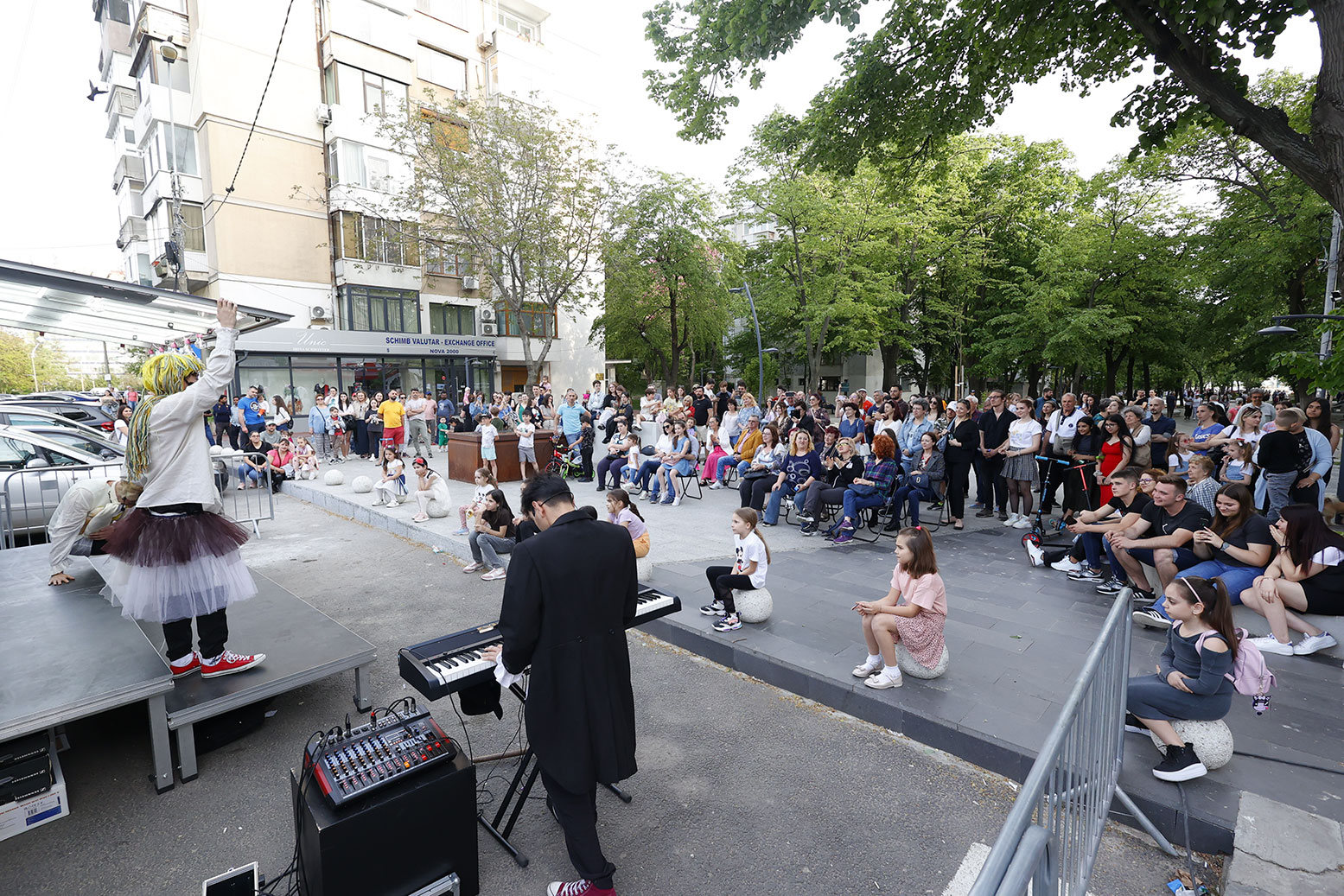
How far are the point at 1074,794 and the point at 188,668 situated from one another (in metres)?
4.99

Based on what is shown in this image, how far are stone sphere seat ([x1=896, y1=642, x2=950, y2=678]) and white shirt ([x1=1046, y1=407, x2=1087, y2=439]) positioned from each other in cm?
640

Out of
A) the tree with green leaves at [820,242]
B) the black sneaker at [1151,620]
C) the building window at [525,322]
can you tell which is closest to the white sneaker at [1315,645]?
the black sneaker at [1151,620]

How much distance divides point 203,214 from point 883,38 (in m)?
28.8

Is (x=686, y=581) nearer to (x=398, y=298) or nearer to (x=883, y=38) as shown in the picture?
(x=883, y=38)

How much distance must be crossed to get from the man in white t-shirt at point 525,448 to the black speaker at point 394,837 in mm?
10714

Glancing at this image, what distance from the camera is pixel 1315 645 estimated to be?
Result: 5133 mm

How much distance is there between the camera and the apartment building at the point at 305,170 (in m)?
25.2

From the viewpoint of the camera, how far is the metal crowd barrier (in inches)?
61.8

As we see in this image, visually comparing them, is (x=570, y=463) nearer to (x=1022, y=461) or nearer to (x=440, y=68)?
(x=1022, y=461)

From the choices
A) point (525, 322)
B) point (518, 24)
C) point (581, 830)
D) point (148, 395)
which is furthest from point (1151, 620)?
point (518, 24)

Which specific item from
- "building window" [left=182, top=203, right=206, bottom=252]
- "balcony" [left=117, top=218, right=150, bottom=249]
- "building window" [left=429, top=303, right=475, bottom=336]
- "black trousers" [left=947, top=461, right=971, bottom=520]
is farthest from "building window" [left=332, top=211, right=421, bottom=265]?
"black trousers" [left=947, top=461, right=971, bottom=520]

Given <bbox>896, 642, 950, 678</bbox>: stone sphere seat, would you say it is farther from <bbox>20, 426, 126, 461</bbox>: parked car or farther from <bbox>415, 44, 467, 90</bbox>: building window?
<bbox>415, 44, 467, 90</bbox>: building window

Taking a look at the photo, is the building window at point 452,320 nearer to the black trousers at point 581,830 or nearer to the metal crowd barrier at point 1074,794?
the black trousers at point 581,830

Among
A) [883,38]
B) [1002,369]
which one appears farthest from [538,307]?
[883,38]
